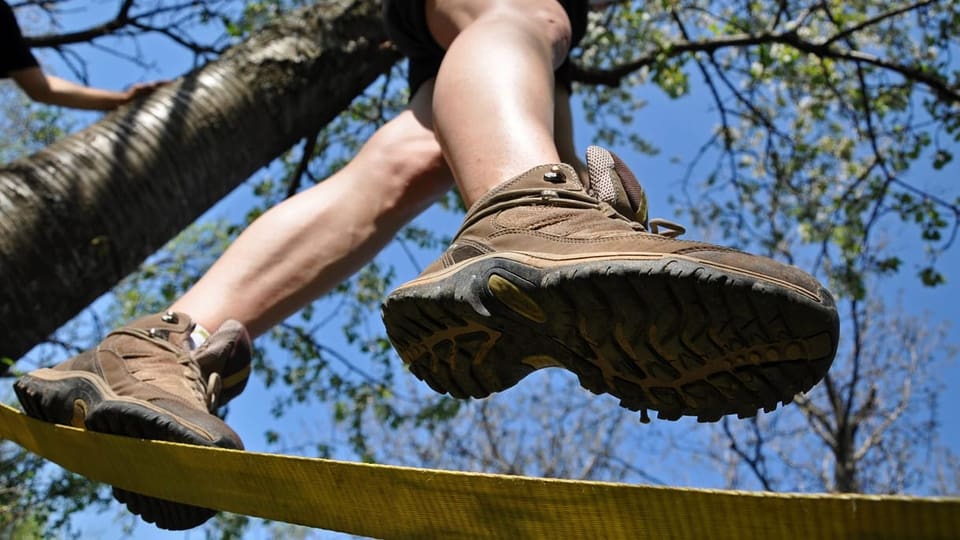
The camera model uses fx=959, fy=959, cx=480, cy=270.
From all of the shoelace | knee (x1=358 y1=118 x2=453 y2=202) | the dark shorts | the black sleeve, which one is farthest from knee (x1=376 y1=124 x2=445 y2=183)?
the black sleeve

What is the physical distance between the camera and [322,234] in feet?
7.07

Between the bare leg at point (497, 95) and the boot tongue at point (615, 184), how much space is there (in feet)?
0.25

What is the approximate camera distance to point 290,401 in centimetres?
645

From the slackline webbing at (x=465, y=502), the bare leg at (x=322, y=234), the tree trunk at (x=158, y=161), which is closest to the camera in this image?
the slackline webbing at (x=465, y=502)

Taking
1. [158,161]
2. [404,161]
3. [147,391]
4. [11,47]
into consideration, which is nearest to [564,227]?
[404,161]

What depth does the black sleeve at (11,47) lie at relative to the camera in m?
3.14

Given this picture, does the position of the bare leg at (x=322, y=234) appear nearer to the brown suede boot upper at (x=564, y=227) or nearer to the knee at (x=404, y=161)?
the knee at (x=404, y=161)

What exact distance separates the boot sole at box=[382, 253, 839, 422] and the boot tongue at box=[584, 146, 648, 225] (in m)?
0.27

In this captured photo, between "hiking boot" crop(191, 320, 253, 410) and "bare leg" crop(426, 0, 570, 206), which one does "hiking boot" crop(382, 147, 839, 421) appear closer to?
"bare leg" crop(426, 0, 570, 206)

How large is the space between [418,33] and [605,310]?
1.04 meters

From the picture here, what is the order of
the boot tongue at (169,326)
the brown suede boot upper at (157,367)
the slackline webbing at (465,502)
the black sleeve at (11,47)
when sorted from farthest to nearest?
the black sleeve at (11,47)
the boot tongue at (169,326)
the brown suede boot upper at (157,367)
the slackline webbing at (465,502)

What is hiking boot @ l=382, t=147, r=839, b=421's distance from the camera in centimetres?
129

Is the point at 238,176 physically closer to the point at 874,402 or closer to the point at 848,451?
the point at 848,451

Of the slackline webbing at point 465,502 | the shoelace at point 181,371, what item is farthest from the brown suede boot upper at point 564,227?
the shoelace at point 181,371
